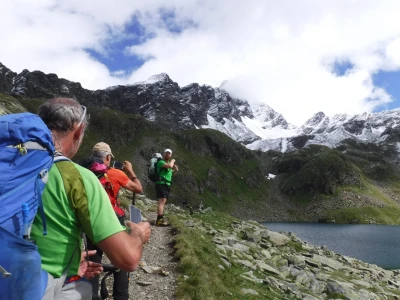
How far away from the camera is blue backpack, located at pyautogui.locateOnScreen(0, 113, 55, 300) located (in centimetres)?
270

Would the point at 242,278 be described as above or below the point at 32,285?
below

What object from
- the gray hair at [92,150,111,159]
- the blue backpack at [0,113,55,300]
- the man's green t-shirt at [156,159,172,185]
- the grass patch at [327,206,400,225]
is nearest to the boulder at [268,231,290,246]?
the man's green t-shirt at [156,159,172,185]

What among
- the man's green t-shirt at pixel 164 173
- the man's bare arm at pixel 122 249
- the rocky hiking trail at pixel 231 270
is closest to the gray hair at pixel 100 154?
the man's bare arm at pixel 122 249

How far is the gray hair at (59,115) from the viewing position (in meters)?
3.54

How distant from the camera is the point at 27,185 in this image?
9.37 ft

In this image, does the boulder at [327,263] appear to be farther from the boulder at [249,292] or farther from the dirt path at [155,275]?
the dirt path at [155,275]

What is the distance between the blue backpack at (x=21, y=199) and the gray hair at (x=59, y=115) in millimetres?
511

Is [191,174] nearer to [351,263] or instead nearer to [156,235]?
[351,263]

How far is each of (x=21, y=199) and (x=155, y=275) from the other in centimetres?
1000

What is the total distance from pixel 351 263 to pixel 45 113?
36.3m

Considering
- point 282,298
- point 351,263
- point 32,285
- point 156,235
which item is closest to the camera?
point 32,285

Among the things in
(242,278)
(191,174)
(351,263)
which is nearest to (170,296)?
(242,278)

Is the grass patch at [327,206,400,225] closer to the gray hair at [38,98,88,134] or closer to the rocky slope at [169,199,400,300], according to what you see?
the rocky slope at [169,199,400,300]

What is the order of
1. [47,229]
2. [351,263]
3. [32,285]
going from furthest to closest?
[351,263], [47,229], [32,285]
